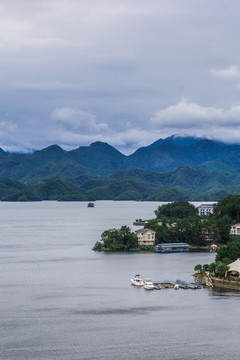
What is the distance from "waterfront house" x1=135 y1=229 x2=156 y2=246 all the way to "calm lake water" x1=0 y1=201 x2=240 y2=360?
13685mm

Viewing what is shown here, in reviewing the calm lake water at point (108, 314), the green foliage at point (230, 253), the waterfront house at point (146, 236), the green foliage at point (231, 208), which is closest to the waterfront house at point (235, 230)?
the green foliage at point (231, 208)

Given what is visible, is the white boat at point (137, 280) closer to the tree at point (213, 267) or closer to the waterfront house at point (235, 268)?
the tree at point (213, 267)

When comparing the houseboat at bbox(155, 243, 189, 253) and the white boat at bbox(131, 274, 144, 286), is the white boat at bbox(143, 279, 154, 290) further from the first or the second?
the houseboat at bbox(155, 243, 189, 253)

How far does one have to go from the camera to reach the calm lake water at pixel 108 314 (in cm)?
3142

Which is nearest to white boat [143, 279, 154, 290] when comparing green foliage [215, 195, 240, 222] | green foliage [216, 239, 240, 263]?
green foliage [216, 239, 240, 263]

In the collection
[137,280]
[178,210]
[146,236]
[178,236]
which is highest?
[178,210]

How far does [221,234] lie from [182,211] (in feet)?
177

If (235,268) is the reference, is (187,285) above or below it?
below

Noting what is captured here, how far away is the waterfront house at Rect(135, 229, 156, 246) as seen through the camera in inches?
3100

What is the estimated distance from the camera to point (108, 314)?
3872 cm

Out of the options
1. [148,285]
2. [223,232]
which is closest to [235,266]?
[148,285]

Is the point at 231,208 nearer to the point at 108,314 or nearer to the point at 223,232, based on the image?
the point at 223,232

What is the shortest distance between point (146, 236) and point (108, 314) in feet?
134

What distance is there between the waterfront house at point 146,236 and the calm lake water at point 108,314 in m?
13.7
